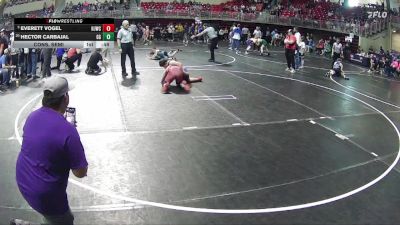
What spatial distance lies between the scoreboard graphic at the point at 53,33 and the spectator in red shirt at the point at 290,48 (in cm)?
796

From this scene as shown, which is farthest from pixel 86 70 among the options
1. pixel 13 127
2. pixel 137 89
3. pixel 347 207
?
pixel 347 207

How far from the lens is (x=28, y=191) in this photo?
337cm

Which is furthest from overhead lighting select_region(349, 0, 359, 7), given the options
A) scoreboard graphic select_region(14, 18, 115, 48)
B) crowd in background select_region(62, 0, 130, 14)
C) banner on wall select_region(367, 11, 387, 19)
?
scoreboard graphic select_region(14, 18, 115, 48)

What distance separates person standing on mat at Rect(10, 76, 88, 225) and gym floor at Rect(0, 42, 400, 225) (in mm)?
2192

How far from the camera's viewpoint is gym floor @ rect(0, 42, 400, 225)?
595 centimetres

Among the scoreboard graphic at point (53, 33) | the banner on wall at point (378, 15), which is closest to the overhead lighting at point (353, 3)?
the banner on wall at point (378, 15)

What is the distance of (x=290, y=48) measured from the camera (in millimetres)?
17797

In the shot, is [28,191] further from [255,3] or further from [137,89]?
[255,3]

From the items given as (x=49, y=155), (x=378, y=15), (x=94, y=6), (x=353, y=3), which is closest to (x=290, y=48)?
(x=378, y=15)

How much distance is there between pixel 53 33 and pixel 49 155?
10341 mm

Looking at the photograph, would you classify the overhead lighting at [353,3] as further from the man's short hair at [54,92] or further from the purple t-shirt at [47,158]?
the purple t-shirt at [47,158]

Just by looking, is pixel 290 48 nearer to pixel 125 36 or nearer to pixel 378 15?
pixel 125 36

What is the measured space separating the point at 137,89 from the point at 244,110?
362cm

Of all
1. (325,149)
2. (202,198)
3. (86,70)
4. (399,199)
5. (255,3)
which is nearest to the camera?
(202,198)
